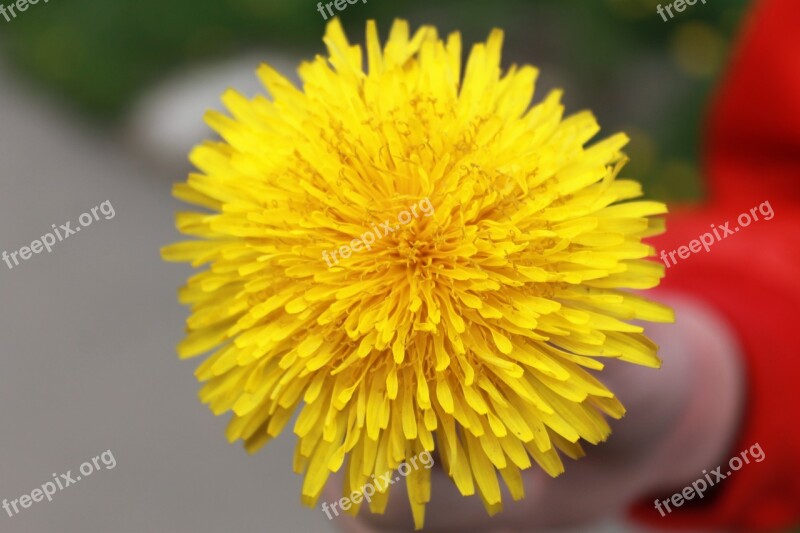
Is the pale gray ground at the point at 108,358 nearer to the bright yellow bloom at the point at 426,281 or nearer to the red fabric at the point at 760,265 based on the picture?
the red fabric at the point at 760,265

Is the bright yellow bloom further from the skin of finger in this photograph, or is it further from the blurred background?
the blurred background

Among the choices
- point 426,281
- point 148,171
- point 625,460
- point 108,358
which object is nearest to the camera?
point 426,281

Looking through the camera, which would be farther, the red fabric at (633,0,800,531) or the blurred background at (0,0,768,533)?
the blurred background at (0,0,768,533)

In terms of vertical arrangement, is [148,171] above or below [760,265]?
above

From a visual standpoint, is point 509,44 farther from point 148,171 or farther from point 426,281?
point 426,281

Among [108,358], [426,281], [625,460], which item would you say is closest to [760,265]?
[625,460]

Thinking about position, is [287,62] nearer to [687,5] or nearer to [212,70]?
[212,70]

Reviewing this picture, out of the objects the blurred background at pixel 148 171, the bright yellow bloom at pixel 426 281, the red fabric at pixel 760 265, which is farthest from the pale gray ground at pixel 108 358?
the bright yellow bloom at pixel 426 281

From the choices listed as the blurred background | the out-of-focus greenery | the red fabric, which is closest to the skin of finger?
the red fabric
